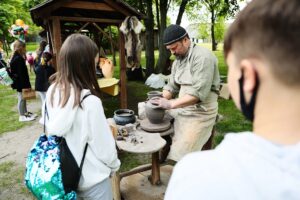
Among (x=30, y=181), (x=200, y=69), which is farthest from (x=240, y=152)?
(x=200, y=69)

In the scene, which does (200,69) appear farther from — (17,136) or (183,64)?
(17,136)

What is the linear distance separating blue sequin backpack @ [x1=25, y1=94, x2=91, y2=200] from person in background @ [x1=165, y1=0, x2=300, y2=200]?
4.20ft

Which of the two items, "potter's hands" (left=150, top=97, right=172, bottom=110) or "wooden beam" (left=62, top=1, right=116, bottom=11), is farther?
"wooden beam" (left=62, top=1, right=116, bottom=11)

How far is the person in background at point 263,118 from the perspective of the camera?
601 millimetres

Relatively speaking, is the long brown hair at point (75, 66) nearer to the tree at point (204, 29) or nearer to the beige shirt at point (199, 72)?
the beige shirt at point (199, 72)

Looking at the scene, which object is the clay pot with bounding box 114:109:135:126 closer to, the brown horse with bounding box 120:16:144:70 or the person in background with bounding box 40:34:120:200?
the person in background with bounding box 40:34:120:200

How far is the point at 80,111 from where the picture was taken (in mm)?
1793

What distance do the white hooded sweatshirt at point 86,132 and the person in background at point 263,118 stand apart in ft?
3.93

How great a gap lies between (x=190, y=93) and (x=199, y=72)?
0.25 metres

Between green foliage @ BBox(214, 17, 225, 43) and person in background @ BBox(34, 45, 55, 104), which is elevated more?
green foliage @ BBox(214, 17, 225, 43)

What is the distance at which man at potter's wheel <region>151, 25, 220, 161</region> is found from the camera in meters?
3.03

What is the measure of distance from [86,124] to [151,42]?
33.8 ft

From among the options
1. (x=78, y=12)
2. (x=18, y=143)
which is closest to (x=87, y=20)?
(x=78, y=12)

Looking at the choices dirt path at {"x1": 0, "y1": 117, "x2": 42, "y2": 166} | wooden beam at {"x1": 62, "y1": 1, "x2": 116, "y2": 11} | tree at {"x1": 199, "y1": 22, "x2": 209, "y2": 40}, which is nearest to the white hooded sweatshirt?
dirt path at {"x1": 0, "y1": 117, "x2": 42, "y2": 166}
